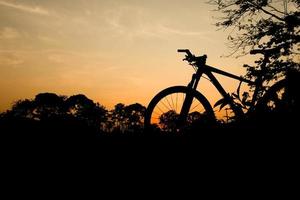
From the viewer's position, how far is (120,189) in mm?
3410

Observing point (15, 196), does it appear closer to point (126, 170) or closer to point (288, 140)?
point (126, 170)

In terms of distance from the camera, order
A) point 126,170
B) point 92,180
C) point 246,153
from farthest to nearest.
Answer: point 246,153 → point 126,170 → point 92,180

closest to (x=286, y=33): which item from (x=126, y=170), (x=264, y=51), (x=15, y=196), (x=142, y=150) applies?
(x=264, y=51)

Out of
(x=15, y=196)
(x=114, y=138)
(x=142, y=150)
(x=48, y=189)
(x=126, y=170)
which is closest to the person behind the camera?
(x=15, y=196)

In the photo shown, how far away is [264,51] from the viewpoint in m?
6.31

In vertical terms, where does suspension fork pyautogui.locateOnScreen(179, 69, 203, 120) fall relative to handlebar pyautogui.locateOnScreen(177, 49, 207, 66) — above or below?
below

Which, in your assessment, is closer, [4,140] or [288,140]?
[288,140]

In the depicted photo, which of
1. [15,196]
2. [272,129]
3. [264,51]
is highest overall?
[264,51]

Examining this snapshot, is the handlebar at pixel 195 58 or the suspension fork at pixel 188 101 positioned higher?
the handlebar at pixel 195 58

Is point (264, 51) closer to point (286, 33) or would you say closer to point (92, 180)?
point (92, 180)

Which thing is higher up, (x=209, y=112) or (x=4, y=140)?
(x=209, y=112)

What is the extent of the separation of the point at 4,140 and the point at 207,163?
3.35m

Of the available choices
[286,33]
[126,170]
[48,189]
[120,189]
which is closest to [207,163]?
[126,170]

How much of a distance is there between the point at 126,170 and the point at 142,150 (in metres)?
1.13
